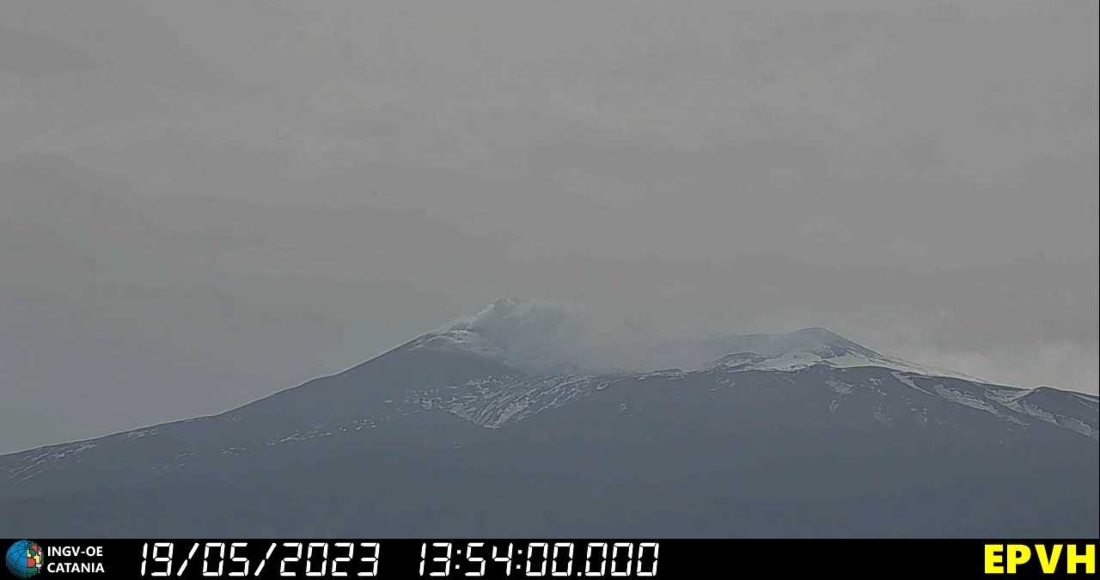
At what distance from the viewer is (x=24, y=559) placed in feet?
536

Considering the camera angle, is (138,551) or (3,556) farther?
(3,556)

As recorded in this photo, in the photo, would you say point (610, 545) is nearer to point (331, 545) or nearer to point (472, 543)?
point (472, 543)

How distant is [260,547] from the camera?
144375 mm

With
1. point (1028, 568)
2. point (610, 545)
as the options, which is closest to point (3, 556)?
point (610, 545)

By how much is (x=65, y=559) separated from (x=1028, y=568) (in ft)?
400

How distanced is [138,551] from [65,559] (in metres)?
29.3

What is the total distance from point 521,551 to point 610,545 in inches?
402

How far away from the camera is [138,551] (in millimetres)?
143875

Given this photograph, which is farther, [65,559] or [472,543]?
[65,559]

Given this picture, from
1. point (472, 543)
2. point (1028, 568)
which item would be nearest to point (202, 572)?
point (472, 543)

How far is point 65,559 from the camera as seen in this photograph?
16750cm

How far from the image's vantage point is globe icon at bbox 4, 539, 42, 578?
531 feet

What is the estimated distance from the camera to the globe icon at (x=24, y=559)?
531ft

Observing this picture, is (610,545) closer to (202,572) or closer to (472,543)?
(472,543)
